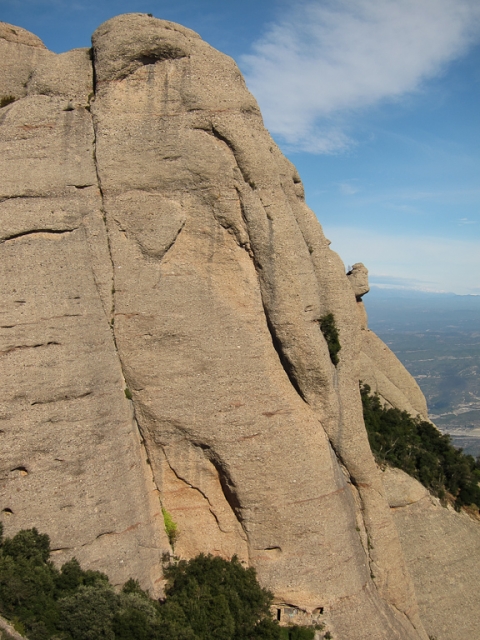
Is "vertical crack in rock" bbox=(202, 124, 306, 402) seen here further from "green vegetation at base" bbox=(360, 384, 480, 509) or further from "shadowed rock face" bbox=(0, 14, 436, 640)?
"green vegetation at base" bbox=(360, 384, 480, 509)

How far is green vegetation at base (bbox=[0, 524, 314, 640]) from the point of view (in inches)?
529

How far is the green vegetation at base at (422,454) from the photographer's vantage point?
2372cm

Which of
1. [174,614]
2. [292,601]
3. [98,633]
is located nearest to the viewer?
[98,633]

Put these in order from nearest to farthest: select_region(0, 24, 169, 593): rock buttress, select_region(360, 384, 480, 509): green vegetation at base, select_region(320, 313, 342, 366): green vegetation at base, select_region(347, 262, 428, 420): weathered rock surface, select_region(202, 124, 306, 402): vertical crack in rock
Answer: select_region(0, 24, 169, 593): rock buttress < select_region(202, 124, 306, 402): vertical crack in rock < select_region(320, 313, 342, 366): green vegetation at base < select_region(360, 384, 480, 509): green vegetation at base < select_region(347, 262, 428, 420): weathered rock surface

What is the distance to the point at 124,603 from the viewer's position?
1427cm

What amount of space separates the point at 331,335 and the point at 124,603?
11113 millimetres

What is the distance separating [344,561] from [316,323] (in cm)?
814

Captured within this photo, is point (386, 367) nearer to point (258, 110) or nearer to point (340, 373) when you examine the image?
point (340, 373)

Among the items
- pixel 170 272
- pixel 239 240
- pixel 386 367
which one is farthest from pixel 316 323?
pixel 386 367

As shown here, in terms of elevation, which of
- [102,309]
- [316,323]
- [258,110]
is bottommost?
[316,323]

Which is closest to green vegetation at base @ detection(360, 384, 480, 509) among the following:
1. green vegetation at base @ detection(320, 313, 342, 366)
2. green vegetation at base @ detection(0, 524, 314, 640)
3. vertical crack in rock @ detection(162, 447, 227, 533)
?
green vegetation at base @ detection(320, 313, 342, 366)

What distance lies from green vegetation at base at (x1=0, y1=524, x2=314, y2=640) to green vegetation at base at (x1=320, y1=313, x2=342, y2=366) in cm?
803

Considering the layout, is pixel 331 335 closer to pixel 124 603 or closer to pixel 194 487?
pixel 194 487

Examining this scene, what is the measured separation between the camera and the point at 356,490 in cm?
1919
